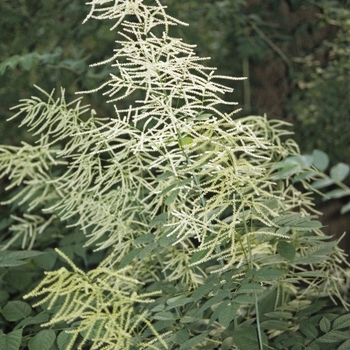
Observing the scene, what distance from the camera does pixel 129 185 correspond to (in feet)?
4.48

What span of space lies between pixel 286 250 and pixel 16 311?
62 centimetres

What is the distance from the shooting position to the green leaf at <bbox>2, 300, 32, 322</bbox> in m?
1.33

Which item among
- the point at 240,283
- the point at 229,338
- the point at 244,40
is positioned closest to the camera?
the point at 240,283

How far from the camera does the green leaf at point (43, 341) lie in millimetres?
1181

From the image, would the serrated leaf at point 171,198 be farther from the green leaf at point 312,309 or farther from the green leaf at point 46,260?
the green leaf at point 46,260

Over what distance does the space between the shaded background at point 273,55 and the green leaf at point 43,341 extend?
1667 mm

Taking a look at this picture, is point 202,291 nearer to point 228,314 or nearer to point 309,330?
point 228,314

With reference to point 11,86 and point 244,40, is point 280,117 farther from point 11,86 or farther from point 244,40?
point 11,86

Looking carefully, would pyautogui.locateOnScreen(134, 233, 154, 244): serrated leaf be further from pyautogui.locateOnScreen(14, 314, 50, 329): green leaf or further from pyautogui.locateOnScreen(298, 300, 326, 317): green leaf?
pyautogui.locateOnScreen(298, 300, 326, 317): green leaf

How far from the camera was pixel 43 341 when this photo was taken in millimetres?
1191

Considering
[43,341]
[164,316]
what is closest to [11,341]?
[43,341]

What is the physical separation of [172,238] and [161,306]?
130 mm

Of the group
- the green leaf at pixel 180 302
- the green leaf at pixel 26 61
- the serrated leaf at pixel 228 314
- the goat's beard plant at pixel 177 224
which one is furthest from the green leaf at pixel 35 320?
the green leaf at pixel 26 61

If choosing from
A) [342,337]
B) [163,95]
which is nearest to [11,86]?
[163,95]
